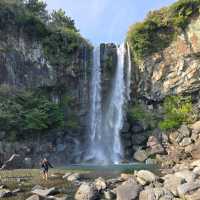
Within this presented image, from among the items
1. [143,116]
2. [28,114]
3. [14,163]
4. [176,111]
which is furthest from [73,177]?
[176,111]

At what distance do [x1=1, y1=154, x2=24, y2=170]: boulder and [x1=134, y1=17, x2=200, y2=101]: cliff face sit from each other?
18158 millimetres

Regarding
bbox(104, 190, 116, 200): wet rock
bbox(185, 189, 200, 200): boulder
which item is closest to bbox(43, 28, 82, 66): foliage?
bbox(104, 190, 116, 200): wet rock

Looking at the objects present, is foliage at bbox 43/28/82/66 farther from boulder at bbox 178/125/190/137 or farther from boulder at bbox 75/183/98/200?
boulder at bbox 75/183/98/200

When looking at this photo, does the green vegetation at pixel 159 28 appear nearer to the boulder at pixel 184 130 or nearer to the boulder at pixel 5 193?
the boulder at pixel 184 130

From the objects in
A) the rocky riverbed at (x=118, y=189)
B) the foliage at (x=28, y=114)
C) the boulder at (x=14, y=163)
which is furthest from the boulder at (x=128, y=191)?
the foliage at (x=28, y=114)

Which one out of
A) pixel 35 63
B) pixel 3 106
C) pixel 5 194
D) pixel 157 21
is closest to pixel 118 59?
pixel 157 21

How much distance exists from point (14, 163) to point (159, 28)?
2467 centimetres

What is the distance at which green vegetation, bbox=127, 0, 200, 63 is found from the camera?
48812 mm

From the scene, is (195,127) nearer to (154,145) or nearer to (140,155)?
(154,145)

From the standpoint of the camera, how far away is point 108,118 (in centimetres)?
4903

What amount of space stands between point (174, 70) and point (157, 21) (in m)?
6.52

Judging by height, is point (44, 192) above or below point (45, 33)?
below

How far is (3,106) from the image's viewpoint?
41.5m

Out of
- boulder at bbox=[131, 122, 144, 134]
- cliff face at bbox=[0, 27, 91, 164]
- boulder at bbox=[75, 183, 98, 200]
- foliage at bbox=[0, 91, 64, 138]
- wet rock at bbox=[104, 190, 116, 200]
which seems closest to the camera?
boulder at bbox=[75, 183, 98, 200]
